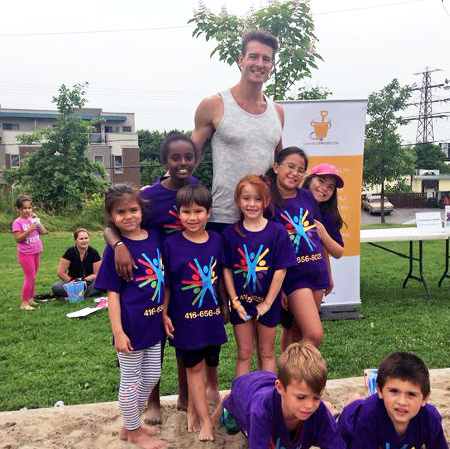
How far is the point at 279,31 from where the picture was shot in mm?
6184

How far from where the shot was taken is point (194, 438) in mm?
3035

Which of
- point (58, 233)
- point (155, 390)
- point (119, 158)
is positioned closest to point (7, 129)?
point (119, 158)

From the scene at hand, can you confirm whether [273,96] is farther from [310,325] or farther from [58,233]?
[58,233]

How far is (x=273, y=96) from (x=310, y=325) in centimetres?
429

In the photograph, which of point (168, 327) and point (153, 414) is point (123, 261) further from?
A: point (153, 414)

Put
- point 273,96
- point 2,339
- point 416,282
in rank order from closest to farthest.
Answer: point 2,339
point 273,96
point 416,282

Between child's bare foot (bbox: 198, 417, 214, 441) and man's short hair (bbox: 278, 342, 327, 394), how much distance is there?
0.96 metres

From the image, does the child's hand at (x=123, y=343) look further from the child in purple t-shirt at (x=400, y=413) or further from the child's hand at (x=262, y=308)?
the child in purple t-shirt at (x=400, y=413)

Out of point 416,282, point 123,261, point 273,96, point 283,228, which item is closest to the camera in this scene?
point 123,261

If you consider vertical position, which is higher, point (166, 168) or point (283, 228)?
point (166, 168)

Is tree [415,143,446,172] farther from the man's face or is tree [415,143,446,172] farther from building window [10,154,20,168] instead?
the man's face

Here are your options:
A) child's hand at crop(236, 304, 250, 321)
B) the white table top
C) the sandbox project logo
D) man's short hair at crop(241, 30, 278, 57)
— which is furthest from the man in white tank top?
the white table top

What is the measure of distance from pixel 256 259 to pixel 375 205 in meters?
34.7

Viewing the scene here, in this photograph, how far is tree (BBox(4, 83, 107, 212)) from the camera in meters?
17.7
